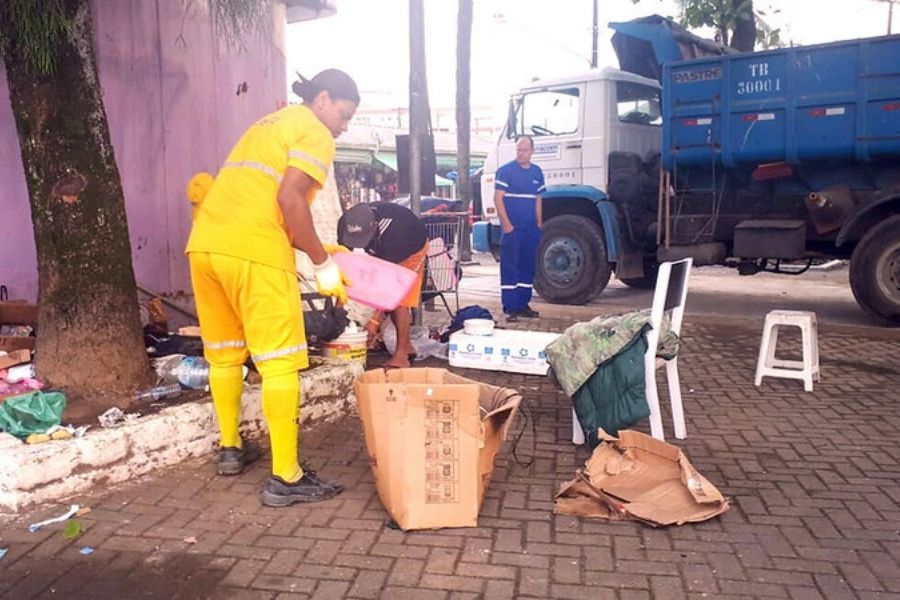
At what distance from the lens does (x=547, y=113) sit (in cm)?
983

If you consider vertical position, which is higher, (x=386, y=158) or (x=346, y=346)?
(x=386, y=158)

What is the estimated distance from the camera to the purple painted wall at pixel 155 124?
5664mm

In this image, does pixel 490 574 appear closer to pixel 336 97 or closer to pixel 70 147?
pixel 336 97

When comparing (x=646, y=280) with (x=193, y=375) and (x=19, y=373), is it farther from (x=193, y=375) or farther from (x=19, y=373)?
(x=19, y=373)

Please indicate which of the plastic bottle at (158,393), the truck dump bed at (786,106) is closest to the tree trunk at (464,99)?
the truck dump bed at (786,106)

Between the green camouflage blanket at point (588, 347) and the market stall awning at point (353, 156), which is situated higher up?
the market stall awning at point (353, 156)

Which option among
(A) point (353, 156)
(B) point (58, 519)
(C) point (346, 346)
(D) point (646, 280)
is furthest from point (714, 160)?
(A) point (353, 156)

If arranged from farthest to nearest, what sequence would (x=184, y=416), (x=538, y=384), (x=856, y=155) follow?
(x=856, y=155), (x=538, y=384), (x=184, y=416)

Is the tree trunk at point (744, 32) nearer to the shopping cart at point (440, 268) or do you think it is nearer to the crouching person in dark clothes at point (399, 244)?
the shopping cart at point (440, 268)

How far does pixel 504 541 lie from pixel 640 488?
2.40ft

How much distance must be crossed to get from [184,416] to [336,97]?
5.62ft

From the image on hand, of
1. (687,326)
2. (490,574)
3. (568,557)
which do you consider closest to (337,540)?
(490,574)

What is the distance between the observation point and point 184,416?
4.05 metres

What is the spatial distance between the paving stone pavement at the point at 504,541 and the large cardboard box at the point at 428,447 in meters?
0.10
